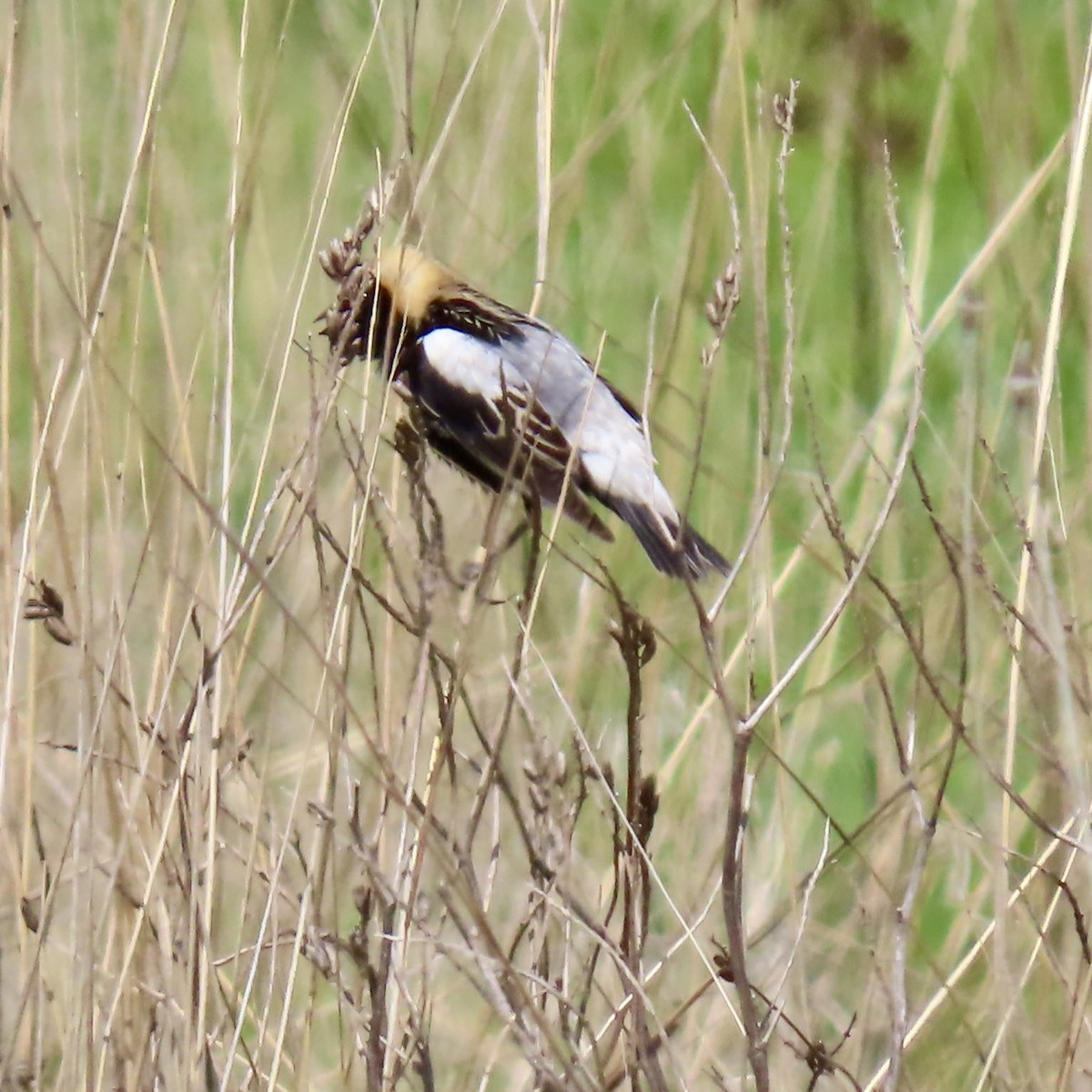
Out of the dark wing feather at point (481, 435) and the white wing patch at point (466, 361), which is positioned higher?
the white wing patch at point (466, 361)

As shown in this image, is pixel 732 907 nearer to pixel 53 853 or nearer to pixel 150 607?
pixel 53 853

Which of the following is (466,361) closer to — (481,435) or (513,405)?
(481,435)

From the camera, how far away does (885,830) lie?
1900 millimetres

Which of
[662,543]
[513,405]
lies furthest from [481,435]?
[662,543]

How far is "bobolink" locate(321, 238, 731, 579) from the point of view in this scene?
219 cm

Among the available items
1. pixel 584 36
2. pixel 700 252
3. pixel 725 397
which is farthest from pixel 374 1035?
pixel 584 36

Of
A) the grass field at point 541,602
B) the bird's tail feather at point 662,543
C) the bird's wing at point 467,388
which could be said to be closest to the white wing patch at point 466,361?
the bird's wing at point 467,388

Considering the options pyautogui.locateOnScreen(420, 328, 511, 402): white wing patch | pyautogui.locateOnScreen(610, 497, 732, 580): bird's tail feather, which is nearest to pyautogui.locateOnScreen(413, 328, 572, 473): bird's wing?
pyautogui.locateOnScreen(420, 328, 511, 402): white wing patch

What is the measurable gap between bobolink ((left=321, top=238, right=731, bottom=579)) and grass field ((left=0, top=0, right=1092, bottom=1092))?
0.07 metres

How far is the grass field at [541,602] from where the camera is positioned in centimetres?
122

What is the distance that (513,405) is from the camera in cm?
211

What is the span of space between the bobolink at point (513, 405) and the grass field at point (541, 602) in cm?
7

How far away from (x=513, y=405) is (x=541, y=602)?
0.29m

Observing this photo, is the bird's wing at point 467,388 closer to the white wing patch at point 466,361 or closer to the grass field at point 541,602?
the white wing patch at point 466,361
